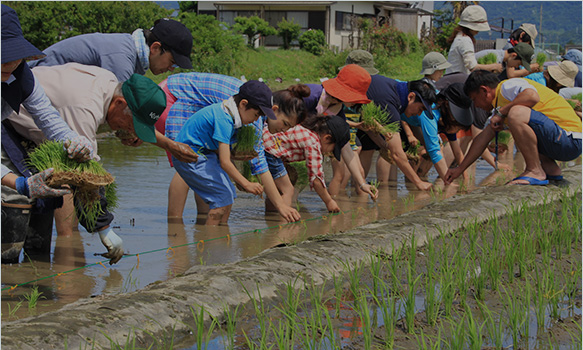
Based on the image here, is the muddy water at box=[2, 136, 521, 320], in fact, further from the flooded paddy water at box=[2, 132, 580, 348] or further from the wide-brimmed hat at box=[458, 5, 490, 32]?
the wide-brimmed hat at box=[458, 5, 490, 32]

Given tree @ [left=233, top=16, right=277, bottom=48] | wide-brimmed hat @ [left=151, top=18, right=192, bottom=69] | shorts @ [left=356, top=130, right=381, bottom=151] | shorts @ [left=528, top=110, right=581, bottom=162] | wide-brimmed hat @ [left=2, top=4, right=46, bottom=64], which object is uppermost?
wide-brimmed hat @ [left=2, top=4, right=46, bottom=64]

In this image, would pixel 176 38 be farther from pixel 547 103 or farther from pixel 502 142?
pixel 502 142

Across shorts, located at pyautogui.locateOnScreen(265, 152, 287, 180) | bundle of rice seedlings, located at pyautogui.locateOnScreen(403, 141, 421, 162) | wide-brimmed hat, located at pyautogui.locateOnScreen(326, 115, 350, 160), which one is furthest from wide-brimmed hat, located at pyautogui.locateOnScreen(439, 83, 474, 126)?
shorts, located at pyautogui.locateOnScreen(265, 152, 287, 180)

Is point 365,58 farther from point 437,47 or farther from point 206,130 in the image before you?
point 437,47

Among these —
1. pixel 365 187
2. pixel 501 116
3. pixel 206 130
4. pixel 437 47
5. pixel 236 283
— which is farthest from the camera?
pixel 437 47

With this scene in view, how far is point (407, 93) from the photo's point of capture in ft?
25.3

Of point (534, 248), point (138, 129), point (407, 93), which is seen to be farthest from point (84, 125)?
point (407, 93)

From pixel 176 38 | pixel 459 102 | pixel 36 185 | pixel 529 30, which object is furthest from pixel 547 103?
pixel 36 185

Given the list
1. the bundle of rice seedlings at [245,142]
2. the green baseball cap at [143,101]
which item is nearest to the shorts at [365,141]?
the bundle of rice seedlings at [245,142]

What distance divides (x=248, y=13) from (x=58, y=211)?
38073 millimetres

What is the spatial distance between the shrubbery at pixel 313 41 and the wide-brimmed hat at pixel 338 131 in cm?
2984

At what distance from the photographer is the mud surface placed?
2.67 meters

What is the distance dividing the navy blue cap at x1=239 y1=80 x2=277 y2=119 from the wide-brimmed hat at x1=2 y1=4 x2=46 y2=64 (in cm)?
209

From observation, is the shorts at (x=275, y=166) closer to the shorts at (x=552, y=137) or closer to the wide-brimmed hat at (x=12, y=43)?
the shorts at (x=552, y=137)
